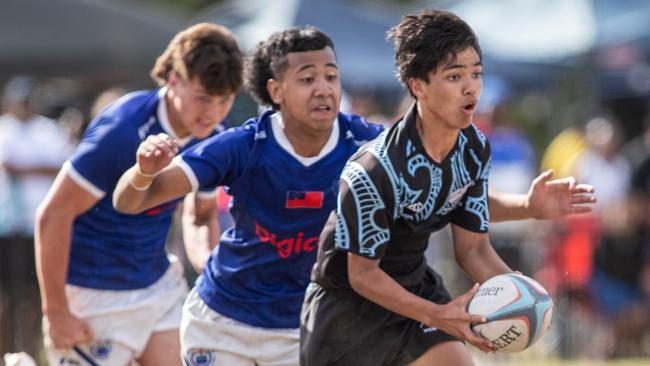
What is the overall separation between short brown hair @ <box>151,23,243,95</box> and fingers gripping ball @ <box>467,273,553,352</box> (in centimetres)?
184

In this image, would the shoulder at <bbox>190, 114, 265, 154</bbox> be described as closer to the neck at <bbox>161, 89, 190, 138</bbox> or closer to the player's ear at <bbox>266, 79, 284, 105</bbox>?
the player's ear at <bbox>266, 79, 284, 105</bbox>

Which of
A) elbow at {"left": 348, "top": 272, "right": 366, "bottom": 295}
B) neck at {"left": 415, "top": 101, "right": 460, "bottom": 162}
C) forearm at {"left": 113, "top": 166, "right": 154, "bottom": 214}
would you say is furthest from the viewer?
forearm at {"left": 113, "top": 166, "right": 154, "bottom": 214}

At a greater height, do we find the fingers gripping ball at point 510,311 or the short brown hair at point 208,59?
the short brown hair at point 208,59

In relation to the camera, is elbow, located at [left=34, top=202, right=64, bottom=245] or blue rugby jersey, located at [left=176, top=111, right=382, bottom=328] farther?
elbow, located at [left=34, top=202, right=64, bottom=245]

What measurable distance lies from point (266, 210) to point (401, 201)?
87cm

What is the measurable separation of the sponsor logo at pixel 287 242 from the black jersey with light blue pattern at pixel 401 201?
371 mm

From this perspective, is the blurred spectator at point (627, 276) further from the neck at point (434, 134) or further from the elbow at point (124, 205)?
the elbow at point (124, 205)

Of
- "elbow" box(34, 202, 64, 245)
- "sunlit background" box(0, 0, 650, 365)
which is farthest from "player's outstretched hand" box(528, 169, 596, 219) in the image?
"sunlit background" box(0, 0, 650, 365)

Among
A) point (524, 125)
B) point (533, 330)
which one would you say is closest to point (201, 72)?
point (533, 330)

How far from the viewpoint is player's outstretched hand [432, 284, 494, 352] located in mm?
4828

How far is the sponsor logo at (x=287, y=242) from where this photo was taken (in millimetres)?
5770

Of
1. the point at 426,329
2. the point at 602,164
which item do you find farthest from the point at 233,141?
the point at 602,164

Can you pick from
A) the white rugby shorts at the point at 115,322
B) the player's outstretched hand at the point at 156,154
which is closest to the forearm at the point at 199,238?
the white rugby shorts at the point at 115,322

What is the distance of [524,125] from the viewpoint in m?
26.6
